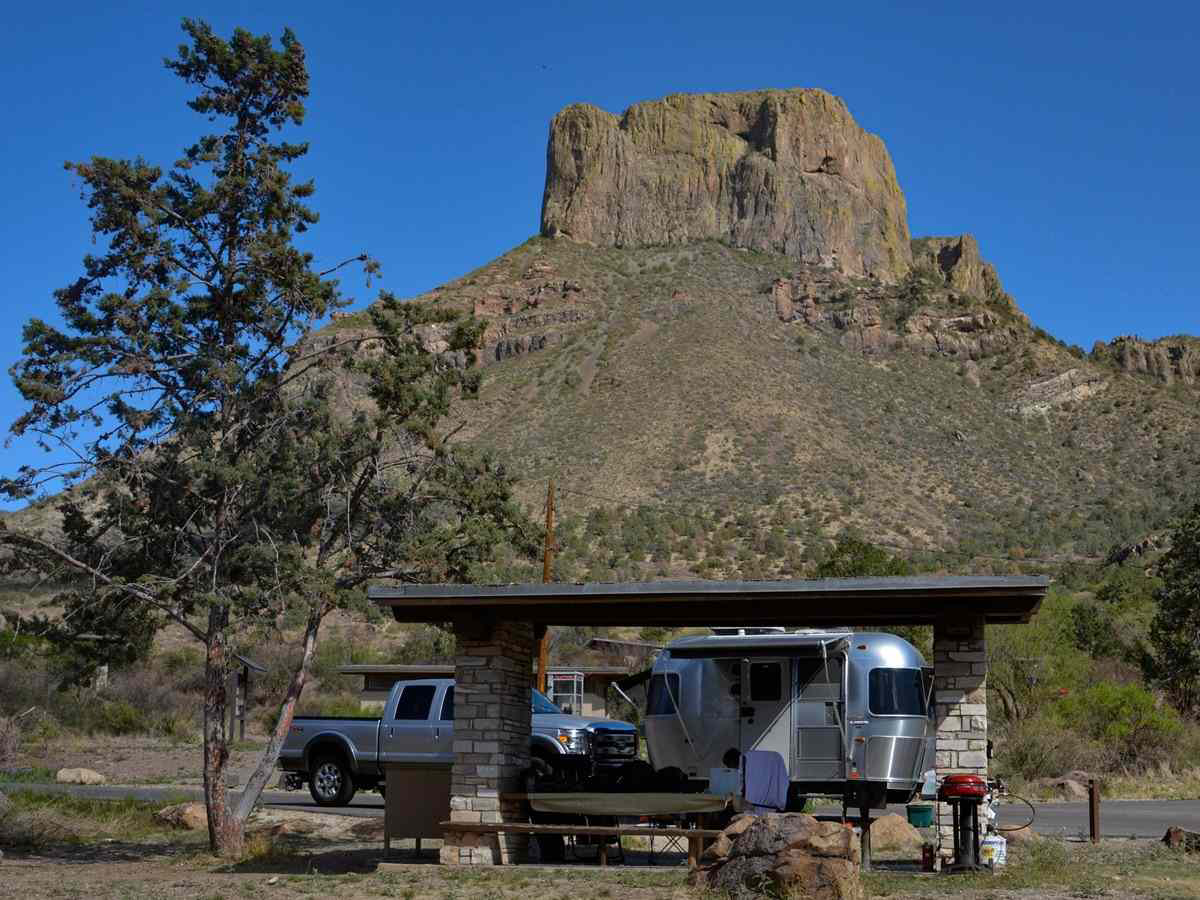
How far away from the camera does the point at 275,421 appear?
17.8m

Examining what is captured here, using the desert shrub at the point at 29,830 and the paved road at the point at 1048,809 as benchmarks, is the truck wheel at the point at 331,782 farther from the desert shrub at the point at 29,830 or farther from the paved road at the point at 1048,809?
the desert shrub at the point at 29,830

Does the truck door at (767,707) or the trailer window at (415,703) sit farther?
the trailer window at (415,703)

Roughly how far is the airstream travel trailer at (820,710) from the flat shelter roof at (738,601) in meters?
0.51

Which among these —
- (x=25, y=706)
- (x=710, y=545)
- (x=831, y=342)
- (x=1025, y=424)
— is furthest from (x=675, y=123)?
(x=25, y=706)

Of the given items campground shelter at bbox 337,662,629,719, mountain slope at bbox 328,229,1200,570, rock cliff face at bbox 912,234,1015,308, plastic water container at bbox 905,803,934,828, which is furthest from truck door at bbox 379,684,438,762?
rock cliff face at bbox 912,234,1015,308

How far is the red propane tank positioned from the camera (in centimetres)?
1329

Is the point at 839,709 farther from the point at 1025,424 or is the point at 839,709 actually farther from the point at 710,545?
the point at 1025,424

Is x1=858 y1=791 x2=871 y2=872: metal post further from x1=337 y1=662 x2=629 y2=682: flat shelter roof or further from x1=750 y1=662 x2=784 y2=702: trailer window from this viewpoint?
x1=337 y1=662 x2=629 y2=682: flat shelter roof

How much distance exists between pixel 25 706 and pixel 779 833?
1042 inches

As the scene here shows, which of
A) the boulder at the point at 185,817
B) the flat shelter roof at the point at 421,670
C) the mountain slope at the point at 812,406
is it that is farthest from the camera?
the mountain slope at the point at 812,406

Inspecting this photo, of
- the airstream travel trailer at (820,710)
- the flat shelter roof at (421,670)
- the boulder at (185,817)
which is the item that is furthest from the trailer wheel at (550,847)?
the flat shelter roof at (421,670)

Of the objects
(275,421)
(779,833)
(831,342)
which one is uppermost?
(831,342)

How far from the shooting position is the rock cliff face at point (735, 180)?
322ft

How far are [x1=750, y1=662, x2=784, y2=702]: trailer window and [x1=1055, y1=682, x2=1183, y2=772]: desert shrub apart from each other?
46.9 ft
